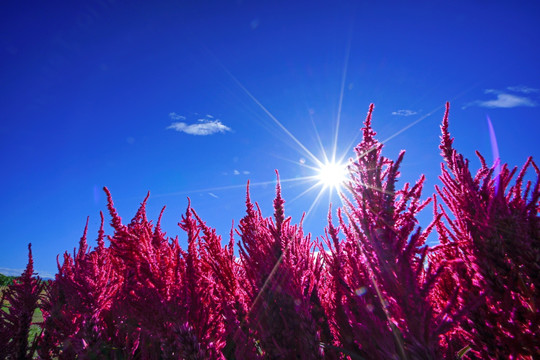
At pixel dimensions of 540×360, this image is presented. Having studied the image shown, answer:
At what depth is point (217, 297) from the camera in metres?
2.04

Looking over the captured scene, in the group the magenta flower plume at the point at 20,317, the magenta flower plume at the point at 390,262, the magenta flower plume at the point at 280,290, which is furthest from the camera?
the magenta flower plume at the point at 20,317

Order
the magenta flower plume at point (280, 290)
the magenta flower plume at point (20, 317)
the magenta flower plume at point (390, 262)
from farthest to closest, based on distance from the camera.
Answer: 1. the magenta flower plume at point (20, 317)
2. the magenta flower plume at point (280, 290)
3. the magenta flower plume at point (390, 262)

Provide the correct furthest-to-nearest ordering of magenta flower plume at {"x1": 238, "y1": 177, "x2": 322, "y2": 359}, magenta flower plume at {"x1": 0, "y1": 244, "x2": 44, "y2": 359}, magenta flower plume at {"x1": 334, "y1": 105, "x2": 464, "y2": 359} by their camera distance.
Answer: magenta flower plume at {"x1": 0, "y1": 244, "x2": 44, "y2": 359} < magenta flower plume at {"x1": 238, "y1": 177, "x2": 322, "y2": 359} < magenta flower plume at {"x1": 334, "y1": 105, "x2": 464, "y2": 359}

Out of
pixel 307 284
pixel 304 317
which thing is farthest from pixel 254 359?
pixel 307 284

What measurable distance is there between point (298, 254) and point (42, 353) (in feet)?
12.1

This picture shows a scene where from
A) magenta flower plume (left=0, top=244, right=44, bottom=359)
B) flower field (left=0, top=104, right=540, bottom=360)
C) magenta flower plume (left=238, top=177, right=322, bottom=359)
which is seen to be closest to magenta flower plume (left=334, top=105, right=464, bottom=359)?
flower field (left=0, top=104, right=540, bottom=360)

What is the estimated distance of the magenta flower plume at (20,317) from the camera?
370cm

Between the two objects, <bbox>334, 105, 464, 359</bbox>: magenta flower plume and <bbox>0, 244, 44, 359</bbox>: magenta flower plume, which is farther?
<bbox>0, 244, 44, 359</bbox>: magenta flower plume

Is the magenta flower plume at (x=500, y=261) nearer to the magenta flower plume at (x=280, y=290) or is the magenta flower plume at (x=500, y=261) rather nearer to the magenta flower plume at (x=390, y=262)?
the magenta flower plume at (x=390, y=262)

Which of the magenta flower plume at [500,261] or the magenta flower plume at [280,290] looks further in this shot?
the magenta flower plume at [280,290]

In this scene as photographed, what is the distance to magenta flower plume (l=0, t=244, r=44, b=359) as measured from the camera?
3695mm

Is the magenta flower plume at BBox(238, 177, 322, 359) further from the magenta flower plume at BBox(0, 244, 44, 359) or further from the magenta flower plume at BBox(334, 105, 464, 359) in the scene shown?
the magenta flower plume at BBox(0, 244, 44, 359)

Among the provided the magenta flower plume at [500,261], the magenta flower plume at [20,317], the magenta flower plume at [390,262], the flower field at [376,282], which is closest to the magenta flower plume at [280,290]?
the flower field at [376,282]

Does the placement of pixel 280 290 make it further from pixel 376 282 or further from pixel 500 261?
pixel 500 261
